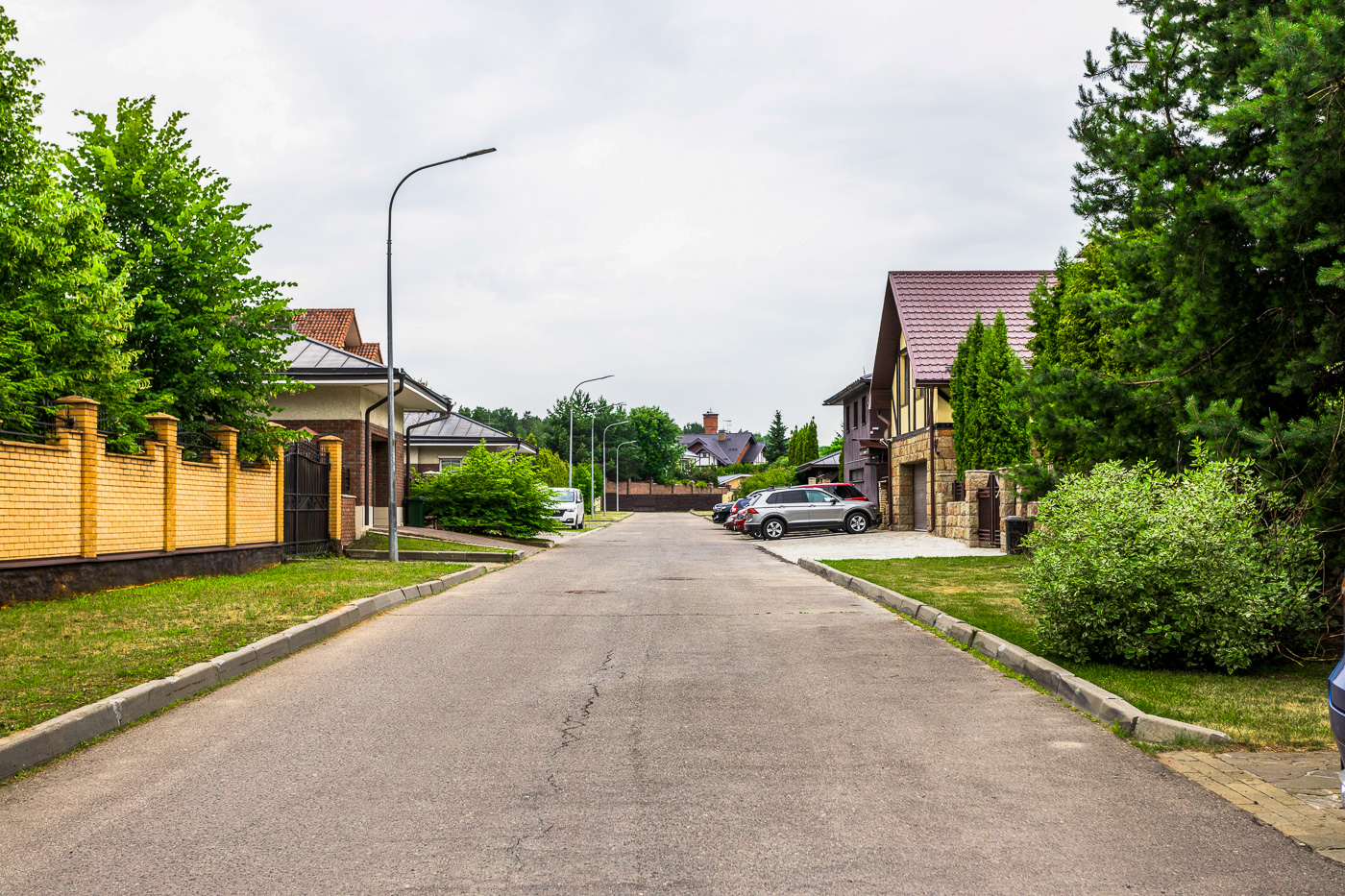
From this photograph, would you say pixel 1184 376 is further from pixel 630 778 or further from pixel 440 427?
pixel 440 427

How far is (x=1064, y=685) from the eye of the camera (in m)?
7.17

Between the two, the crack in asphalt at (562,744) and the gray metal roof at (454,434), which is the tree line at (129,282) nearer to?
the crack in asphalt at (562,744)

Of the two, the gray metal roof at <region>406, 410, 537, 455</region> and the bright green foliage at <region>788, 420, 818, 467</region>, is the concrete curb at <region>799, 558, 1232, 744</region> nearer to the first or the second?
the gray metal roof at <region>406, 410, 537, 455</region>

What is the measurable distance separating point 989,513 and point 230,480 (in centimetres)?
1665

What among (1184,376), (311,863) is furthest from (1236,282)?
(311,863)

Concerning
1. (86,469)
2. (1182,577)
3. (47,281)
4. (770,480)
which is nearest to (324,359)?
(47,281)

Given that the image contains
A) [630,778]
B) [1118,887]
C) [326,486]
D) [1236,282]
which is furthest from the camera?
[326,486]

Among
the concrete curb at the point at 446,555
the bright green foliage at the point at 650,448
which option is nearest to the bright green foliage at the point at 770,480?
the concrete curb at the point at 446,555

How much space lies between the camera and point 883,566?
715 inches

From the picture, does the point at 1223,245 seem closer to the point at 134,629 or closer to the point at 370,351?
the point at 134,629

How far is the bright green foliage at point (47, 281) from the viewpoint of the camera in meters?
13.5

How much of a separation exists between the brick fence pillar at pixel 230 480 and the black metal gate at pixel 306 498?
2439 millimetres

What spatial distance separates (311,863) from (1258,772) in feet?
14.9

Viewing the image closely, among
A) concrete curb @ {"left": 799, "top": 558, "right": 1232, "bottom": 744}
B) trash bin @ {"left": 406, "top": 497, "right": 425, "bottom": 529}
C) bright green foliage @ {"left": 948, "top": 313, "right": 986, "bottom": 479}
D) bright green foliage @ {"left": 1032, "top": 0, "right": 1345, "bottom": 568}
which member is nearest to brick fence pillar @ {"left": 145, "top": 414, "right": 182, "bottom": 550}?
concrete curb @ {"left": 799, "top": 558, "right": 1232, "bottom": 744}
